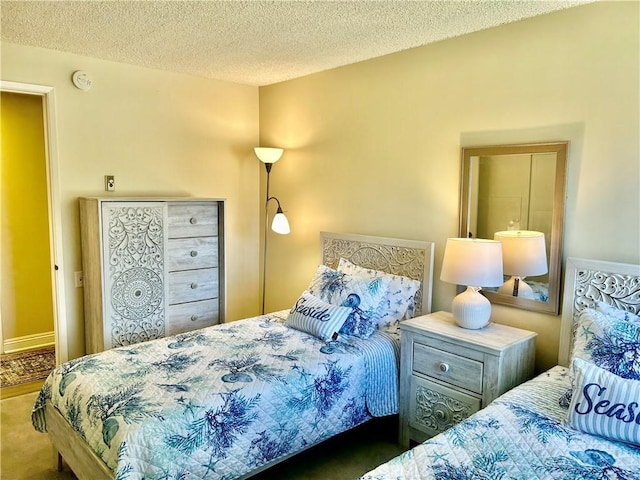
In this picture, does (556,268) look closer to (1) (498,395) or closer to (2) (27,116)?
(1) (498,395)

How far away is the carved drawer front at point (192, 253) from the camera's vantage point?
352cm

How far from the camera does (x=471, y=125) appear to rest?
2859 mm

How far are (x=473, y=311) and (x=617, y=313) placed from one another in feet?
2.14

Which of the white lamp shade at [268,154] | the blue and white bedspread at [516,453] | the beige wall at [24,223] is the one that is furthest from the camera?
the beige wall at [24,223]

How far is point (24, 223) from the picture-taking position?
4.22 metres

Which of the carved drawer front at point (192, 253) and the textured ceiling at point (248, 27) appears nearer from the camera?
the textured ceiling at point (248, 27)

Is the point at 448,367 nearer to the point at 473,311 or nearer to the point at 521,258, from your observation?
the point at 473,311

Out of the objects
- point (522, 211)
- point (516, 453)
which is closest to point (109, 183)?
point (522, 211)

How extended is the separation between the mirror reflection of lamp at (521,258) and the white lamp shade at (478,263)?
14cm

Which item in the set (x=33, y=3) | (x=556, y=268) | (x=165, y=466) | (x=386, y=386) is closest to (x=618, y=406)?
(x=556, y=268)

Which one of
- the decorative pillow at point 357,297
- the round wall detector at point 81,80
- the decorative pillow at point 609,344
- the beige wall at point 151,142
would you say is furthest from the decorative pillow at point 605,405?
the round wall detector at point 81,80

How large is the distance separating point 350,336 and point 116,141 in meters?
2.19

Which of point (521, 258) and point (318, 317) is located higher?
point (521, 258)

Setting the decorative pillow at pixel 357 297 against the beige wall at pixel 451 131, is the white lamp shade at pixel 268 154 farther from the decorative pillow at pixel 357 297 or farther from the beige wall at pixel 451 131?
the decorative pillow at pixel 357 297
